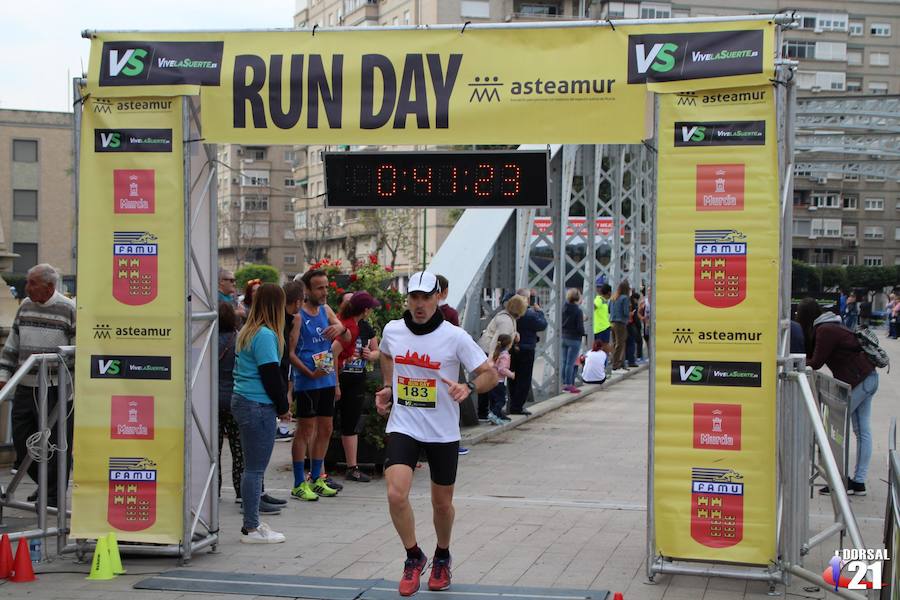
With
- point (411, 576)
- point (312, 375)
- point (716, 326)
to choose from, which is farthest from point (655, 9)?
point (411, 576)

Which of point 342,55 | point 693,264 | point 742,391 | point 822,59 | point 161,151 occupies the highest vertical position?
point 822,59

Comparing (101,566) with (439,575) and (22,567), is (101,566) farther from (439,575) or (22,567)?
(439,575)

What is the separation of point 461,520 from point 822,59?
8631cm

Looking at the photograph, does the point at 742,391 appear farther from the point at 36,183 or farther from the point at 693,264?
the point at 36,183

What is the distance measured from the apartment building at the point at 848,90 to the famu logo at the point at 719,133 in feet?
278

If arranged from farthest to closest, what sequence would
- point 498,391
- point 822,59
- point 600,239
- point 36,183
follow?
point 822,59
point 36,183
point 600,239
point 498,391

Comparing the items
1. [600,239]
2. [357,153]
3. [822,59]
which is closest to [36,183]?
[600,239]

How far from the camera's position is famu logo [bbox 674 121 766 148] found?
7176 mm

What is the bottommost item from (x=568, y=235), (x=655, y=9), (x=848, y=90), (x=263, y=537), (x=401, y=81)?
(x=263, y=537)

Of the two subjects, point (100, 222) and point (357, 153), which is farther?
point (357, 153)

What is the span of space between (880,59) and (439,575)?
91.9 metres

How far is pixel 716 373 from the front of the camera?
725cm

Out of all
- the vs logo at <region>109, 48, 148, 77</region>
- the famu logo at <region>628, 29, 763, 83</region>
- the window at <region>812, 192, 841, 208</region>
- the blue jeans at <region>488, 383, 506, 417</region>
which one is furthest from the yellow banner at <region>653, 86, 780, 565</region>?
the window at <region>812, 192, 841, 208</region>

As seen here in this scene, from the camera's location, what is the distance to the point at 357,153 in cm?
938
